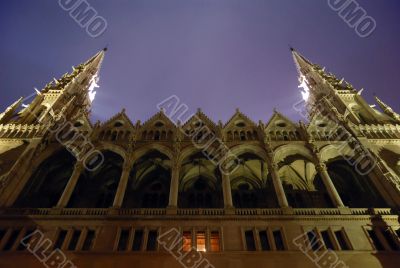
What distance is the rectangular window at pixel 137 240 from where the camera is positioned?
21.4m

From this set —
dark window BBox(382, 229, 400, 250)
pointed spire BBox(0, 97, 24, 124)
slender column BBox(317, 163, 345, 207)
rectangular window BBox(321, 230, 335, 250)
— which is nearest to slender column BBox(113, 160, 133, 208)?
rectangular window BBox(321, 230, 335, 250)

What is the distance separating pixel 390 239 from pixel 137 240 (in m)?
18.6

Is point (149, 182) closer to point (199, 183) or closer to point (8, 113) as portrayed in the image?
point (199, 183)

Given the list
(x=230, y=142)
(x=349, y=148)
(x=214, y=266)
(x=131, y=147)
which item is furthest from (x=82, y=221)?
(x=349, y=148)

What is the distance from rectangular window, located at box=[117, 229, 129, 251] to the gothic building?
96mm

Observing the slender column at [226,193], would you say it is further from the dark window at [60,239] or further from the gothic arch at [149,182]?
the dark window at [60,239]

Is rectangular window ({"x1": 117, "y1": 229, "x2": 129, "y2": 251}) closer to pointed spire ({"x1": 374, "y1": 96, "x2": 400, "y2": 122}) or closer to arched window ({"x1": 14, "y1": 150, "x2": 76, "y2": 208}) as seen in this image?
arched window ({"x1": 14, "y1": 150, "x2": 76, "y2": 208})

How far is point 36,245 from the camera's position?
20859 millimetres

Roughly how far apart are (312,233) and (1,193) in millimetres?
24900

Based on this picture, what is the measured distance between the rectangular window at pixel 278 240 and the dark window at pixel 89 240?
13.4 m

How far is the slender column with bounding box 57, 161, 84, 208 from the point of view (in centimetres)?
2411

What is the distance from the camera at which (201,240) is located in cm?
2189

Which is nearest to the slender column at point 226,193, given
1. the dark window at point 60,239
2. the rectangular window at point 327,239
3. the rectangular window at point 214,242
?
the rectangular window at point 214,242

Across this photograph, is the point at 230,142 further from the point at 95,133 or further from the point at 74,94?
the point at 74,94
